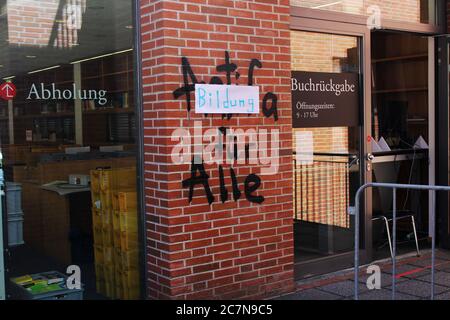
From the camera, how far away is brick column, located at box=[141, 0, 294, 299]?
4.47 metres

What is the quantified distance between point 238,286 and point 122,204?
1176mm

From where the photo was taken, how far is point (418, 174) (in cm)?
712

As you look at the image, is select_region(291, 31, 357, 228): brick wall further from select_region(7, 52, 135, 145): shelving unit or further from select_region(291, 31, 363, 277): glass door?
select_region(7, 52, 135, 145): shelving unit

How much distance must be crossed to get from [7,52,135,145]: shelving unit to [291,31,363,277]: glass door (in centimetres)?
161

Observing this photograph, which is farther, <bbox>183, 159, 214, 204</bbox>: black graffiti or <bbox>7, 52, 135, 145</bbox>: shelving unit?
<bbox>183, 159, 214, 204</bbox>: black graffiti

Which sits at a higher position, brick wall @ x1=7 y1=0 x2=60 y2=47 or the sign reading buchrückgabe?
brick wall @ x1=7 y1=0 x2=60 y2=47

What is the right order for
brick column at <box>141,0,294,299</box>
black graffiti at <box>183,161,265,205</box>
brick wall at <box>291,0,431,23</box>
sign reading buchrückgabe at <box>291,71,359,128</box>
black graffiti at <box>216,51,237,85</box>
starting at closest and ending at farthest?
1. brick column at <box>141,0,294,299</box>
2. black graffiti at <box>183,161,265,205</box>
3. black graffiti at <box>216,51,237,85</box>
4. sign reading buchrückgabe at <box>291,71,359,128</box>
5. brick wall at <box>291,0,431,23</box>

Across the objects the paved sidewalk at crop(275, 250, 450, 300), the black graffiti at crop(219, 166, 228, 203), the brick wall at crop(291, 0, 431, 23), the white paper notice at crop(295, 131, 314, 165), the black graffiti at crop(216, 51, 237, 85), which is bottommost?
the paved sidewalk at crop(275, 250, 450, 300)

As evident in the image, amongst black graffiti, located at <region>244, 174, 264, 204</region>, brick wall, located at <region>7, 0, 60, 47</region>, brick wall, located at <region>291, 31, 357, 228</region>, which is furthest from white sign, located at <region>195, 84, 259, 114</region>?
brick wall, located at <region>7, 0, 60, 47</region>

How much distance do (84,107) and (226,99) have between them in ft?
3.68

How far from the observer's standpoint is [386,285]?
545 cm

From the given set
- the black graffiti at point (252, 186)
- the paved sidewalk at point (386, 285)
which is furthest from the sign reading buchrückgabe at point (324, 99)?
the paved sidewalk at point (386, 285)

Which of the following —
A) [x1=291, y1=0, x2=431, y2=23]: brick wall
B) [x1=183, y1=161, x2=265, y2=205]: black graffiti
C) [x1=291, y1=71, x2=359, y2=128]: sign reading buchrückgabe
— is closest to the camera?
[x1=183, y1=161, x2=265, y2=205]: black graffiti

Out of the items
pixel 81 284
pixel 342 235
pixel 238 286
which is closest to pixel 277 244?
pixel 238 286
